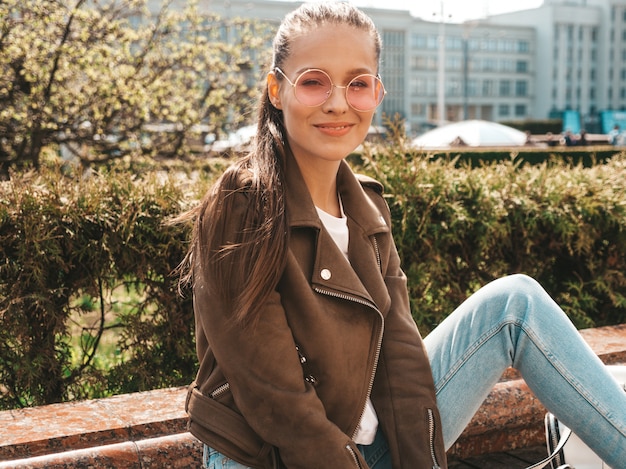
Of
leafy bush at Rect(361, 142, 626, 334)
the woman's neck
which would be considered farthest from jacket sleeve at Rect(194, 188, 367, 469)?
leafy bush at Rect(361, 142, 626, 334)

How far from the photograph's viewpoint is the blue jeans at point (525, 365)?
6.77ft

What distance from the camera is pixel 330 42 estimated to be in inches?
79.8

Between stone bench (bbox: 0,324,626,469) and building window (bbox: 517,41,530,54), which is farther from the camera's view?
building window (bbox: 517,41,530,54)

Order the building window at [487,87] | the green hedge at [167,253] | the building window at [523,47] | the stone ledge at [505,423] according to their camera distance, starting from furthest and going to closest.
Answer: the building window at [487,87], the building window at [523,47], the green hedge at [167,253], the stone ledge at [505,423]

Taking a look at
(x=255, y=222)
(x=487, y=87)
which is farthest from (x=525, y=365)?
(x=487, y=87)

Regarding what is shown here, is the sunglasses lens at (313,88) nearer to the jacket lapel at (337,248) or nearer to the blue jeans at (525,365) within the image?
the jacket lapel at (337,248)

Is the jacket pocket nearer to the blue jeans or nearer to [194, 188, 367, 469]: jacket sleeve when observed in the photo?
[194, 188, 367, 469]: jacket sleeve

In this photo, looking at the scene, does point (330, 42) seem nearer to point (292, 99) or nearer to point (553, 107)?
point (292, 99)

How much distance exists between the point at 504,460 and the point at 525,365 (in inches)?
43.1

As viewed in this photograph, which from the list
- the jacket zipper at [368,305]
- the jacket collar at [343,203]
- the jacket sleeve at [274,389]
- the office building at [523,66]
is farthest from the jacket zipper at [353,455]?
the office building at [523,66]

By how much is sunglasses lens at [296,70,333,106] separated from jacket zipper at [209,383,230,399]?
77cm

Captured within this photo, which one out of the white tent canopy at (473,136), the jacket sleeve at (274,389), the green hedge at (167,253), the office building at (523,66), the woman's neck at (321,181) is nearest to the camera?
the jacket sleeve at (274,389)

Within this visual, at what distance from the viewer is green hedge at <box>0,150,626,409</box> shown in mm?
3131

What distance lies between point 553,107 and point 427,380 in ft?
357
